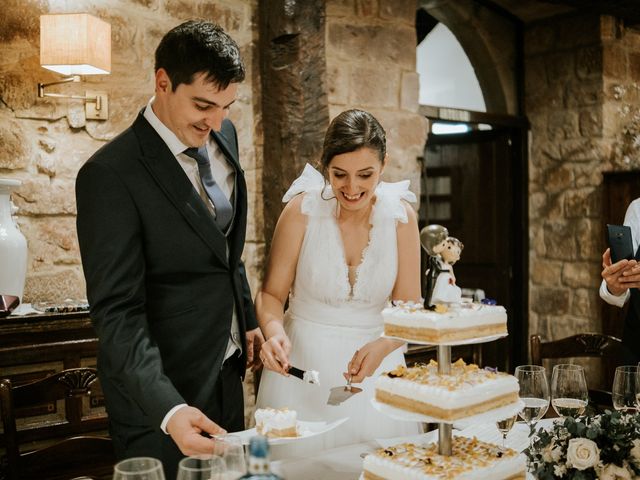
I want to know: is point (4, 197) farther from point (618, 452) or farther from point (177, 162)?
point (618, 452)

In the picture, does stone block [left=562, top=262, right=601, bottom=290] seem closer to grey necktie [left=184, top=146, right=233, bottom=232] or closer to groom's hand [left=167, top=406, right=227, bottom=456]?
grey necktie [left=184, top=146, right=233, bottom=232]

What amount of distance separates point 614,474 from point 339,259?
1.29 meters

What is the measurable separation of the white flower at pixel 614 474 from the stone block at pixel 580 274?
3.78 m

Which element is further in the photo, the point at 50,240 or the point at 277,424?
the point at 50,240

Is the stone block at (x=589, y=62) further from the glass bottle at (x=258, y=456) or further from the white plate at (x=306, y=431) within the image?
the glass bottle at (x=258, y=456)

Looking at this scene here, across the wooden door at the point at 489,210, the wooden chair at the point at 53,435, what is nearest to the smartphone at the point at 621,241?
the wooden chair at the point at 53,435

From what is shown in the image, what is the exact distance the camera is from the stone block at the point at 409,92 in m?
4.00

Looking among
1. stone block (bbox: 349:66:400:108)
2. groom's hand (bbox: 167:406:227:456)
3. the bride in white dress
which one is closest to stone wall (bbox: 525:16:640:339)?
stone block (bbox: 349:66:400:108)

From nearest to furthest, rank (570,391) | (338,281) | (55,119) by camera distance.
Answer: (570,391) → (338,281) → (55,119)

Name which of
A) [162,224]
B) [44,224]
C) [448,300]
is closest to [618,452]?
[448,300]

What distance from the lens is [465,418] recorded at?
1367mm

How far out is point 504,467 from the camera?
1368 millimetres

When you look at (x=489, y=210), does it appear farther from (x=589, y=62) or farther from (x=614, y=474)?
(x=614, y=474)

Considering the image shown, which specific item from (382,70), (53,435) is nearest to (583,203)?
(382,70)
